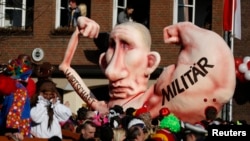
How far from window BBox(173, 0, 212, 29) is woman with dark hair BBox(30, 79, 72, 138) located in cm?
1414

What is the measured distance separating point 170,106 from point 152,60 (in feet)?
3.14

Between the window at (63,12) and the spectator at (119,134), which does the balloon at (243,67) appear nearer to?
the window at (63,12)

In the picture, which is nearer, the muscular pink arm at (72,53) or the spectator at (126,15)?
the muscular pink arm at (72,53)

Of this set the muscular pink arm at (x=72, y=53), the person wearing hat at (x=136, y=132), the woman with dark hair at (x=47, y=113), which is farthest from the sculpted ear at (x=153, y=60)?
the person wearing hat at (x=136, y=132)

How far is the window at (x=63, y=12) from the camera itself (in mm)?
24875

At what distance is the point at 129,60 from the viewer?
12.0 meters

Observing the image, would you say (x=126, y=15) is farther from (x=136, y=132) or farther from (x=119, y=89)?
(x=136, y=132)

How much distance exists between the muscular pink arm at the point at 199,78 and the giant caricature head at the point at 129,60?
61cm

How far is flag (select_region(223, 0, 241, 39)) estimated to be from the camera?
18.2 m

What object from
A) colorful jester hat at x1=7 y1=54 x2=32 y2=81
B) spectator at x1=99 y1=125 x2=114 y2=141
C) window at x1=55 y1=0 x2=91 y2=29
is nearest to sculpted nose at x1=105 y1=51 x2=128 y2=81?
colorful jester hat at x1=7 y1=54 x2=32 y2=81

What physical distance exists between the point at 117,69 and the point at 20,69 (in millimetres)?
2187

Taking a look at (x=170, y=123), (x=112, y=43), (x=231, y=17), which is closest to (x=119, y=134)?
(x=170, y=123)

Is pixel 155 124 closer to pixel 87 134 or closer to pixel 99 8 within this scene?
pixel 87 134

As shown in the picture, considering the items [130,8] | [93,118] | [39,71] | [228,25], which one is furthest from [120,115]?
[130,8]
